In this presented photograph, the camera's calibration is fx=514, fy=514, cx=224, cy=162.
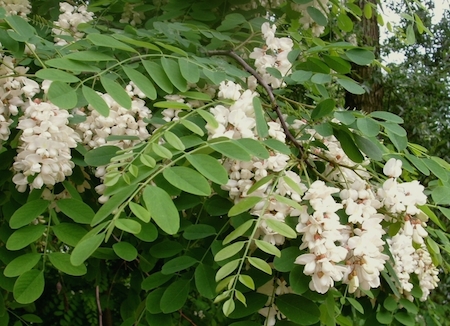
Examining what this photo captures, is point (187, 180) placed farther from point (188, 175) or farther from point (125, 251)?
point (125, 251)

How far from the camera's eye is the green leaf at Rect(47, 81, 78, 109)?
2.73ft

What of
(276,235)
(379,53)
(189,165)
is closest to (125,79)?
(189,165)

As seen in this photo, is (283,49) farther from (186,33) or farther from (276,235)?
(276,235)

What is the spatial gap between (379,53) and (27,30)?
282 cm

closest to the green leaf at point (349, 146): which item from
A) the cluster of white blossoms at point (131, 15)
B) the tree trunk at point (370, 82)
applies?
the cluster of white blossoms at point (131, 15)

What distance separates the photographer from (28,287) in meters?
0.86

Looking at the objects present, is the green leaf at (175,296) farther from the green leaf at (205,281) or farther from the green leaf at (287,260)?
the green leaf at (287,260)

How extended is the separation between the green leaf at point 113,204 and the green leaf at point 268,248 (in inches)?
7.5

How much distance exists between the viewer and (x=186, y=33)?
120 cm

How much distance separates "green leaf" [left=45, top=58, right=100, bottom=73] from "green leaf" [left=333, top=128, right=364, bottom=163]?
0.46 m

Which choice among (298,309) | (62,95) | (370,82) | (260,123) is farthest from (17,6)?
(370,82)

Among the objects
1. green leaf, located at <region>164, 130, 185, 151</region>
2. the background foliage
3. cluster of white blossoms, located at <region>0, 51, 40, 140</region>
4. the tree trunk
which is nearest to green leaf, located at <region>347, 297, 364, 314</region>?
the background foliage

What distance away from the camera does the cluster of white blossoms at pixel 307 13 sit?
1.38 metres

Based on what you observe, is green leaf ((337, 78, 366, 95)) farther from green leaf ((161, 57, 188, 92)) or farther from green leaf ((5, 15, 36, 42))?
green leaf ((5, 15, 36, 42))
